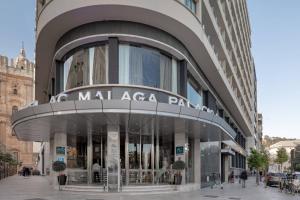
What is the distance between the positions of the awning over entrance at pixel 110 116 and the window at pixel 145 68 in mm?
2504

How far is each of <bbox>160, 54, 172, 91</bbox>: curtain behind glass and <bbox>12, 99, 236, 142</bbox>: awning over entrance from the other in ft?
8.59

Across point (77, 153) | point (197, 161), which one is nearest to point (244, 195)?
point (197, 161)

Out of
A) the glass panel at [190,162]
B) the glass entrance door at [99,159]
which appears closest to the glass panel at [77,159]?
the glass entrance door at [99,159]

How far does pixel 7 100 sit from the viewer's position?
106250 millimetres

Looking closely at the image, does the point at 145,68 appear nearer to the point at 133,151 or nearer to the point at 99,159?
the point at 133,151

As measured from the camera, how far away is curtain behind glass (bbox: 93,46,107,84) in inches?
985

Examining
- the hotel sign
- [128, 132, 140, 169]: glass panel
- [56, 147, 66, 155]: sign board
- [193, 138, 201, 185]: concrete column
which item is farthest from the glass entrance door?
[193, 138, 201, 185]: concrete column

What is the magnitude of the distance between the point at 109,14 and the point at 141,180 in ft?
34.5

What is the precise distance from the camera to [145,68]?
25.9 m

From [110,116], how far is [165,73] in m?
5.87

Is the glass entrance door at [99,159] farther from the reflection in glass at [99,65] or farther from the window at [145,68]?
the window at [145,68]

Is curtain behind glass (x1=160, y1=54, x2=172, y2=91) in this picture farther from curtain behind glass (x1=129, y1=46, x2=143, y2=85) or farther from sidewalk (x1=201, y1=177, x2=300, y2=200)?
sidewalk (x1=201, y1=177, x2=300, y2=200)

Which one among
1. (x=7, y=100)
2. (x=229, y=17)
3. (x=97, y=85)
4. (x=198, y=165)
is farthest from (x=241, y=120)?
(x=7, y=100)

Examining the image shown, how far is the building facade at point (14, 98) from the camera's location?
10431cm
